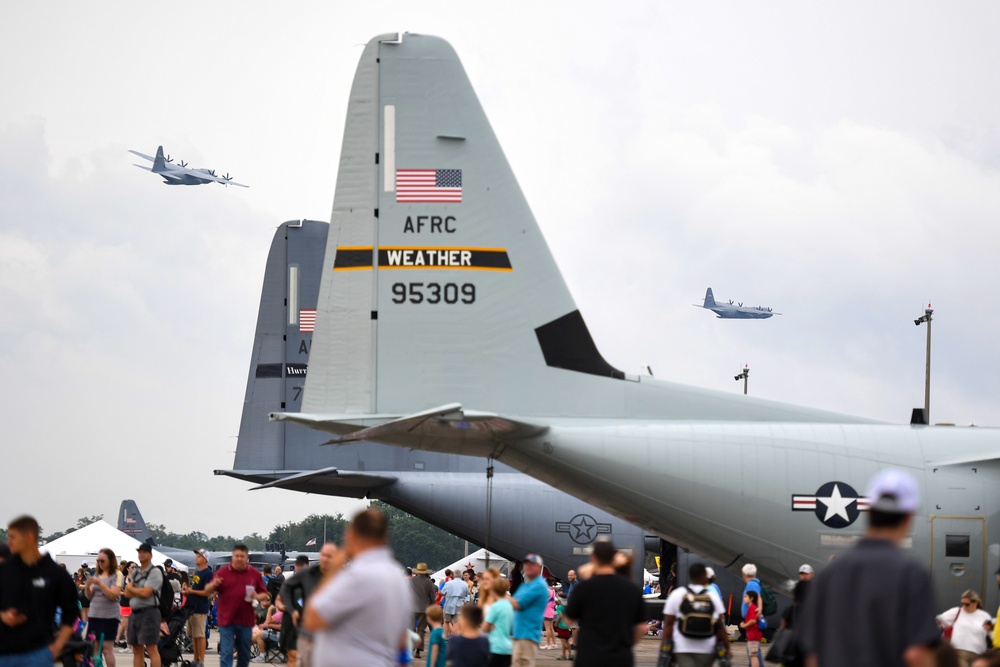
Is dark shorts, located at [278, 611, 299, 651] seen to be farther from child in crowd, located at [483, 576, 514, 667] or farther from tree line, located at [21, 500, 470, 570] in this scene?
tree line, located at [21, 500, 470, 570]

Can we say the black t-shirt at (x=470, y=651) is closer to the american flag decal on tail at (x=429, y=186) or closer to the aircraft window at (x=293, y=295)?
the american flag decal on tail at (x=429, y=186)

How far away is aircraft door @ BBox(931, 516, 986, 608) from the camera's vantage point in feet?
45.9

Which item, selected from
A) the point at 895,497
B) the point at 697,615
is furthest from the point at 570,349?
the point at 895,497

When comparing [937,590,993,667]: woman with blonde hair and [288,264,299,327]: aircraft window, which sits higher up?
[288,264,299,327]: aircraft window

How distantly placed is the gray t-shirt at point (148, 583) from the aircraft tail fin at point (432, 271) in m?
2.50

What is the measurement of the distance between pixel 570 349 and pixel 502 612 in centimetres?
396

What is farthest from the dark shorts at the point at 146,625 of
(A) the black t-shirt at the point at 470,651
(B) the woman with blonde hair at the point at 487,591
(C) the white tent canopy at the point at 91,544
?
(C) the white tent canopy at the point at 91,544

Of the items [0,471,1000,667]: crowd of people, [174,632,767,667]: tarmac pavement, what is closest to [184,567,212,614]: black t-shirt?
[0,471,1000,667]: crowd of people

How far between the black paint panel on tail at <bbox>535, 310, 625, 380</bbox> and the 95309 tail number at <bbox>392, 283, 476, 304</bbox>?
927 mm

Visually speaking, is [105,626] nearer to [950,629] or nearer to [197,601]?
[197,601]

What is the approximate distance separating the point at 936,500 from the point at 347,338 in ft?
23.2

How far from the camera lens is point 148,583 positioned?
13.0 meters

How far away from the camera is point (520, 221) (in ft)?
46.7

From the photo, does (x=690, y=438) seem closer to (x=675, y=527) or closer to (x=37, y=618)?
(x=675, y=527)
